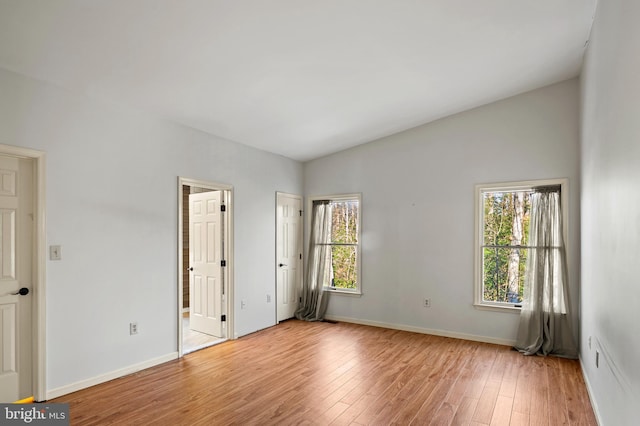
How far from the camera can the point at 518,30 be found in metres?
3.33

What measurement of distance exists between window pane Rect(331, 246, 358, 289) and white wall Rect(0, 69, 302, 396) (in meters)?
2.47

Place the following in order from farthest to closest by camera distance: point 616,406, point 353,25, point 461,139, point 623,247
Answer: point 461,139 → point 353,25 → point 616,406 → point 623,247

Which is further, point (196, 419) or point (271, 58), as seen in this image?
point (271, 58)

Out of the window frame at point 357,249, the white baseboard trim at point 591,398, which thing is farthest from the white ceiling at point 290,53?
the white baseboard trim at point 591,398

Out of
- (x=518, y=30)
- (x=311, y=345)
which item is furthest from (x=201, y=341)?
(x=518, y=30)

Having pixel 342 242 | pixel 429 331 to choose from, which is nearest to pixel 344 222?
pixel 342 242

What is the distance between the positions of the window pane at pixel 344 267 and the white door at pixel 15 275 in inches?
165

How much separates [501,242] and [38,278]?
17.0 ft

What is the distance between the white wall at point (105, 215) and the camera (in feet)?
10.8

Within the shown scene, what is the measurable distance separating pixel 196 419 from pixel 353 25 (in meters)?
3.29

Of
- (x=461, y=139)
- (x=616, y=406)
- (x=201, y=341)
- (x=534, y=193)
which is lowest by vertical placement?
(x=201, y=341)

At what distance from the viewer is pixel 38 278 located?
323 centimetres

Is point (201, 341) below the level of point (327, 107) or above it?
below

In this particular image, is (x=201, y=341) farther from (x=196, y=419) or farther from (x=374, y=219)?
(x=374, y=219)
